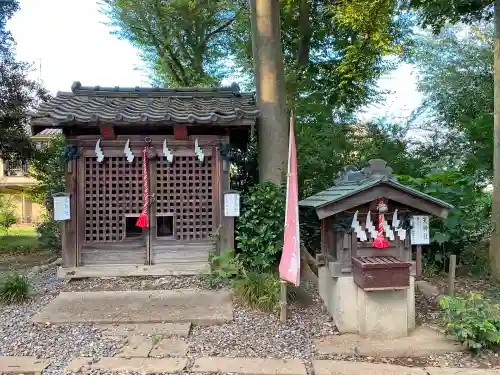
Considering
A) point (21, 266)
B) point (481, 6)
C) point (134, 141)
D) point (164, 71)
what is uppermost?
point (164, 71)

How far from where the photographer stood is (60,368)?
12.8 ft

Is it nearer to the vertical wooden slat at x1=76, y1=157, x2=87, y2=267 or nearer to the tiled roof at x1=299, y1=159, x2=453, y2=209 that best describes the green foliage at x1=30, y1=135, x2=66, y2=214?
the vertical wooden slat at x1=76, y1=157, x2=87, y2=267

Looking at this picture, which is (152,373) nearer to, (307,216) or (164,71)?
(307,216)

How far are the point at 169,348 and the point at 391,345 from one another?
247 centimetres

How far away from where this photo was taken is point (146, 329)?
15.9ft

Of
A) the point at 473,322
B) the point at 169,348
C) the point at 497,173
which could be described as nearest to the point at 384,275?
the point at 473,322

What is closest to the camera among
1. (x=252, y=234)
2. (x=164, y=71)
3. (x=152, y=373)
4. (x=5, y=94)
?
(x=152, y=373)

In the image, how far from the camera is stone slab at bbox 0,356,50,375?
3848 millimetres

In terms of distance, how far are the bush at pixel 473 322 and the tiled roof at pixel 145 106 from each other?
409 cm

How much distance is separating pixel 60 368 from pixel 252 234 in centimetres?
355

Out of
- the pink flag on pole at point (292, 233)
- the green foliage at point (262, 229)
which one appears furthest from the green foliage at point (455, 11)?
the pink flag on pole at point (292, 233)

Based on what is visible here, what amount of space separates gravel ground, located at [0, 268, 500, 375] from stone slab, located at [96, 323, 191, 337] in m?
0.10

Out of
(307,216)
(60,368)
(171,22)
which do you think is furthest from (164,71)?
(60,368)

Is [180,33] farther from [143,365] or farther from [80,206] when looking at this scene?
[143,365]
